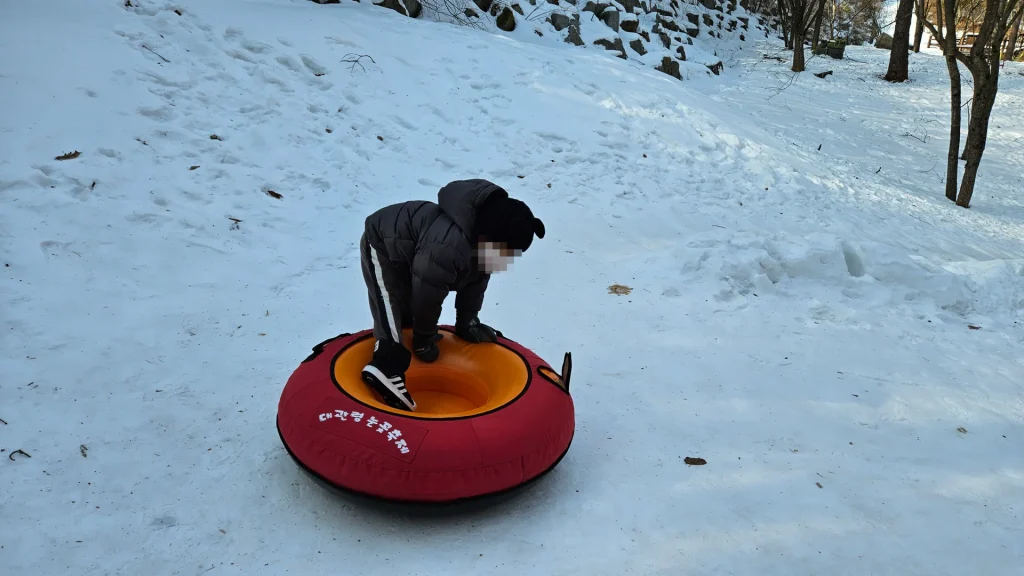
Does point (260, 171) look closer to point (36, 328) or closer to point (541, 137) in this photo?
point (36, 328)

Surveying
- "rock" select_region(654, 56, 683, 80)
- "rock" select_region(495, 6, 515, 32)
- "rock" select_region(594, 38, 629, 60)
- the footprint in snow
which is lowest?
the footprint in snow

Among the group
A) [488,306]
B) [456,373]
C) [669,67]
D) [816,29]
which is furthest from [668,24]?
[456,373]

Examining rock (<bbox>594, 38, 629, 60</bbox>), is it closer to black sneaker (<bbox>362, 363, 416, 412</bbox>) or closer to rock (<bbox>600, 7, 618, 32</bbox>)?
rock (<bbox>600, 7, 618, 32</bbox>)

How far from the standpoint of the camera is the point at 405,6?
1012cm

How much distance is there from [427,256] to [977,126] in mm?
8741

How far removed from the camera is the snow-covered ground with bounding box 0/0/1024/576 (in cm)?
269

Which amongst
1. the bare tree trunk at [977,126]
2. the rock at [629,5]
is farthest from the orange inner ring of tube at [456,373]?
the rock at [629,5]

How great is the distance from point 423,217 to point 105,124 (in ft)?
13.7

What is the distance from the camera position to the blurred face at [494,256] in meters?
2.92

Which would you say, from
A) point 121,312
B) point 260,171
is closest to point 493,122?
point 260,171

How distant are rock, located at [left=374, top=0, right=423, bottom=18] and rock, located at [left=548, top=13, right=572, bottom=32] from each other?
109 inches

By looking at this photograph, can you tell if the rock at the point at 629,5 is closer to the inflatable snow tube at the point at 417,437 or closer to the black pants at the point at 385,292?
the black pants at the point at 385,292

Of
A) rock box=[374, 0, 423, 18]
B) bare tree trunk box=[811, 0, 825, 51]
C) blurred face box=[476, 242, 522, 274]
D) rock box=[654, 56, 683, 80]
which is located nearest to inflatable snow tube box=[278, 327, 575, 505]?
blurred face box=[476, 242, 522, 274]

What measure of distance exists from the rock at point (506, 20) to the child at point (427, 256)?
354 inches
